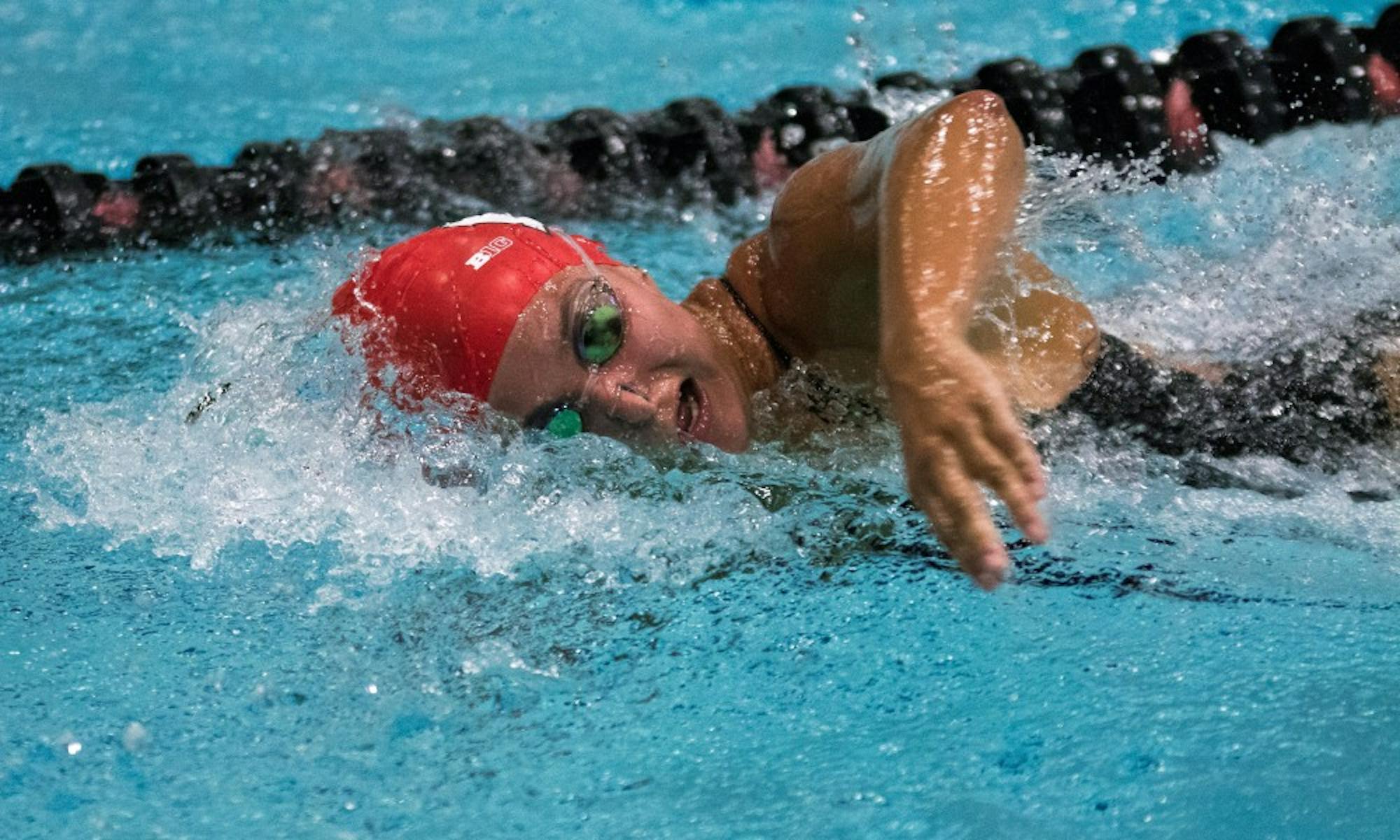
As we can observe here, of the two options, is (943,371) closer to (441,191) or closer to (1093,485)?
(1093,485)

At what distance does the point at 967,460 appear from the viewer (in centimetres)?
125

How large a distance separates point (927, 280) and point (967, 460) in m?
0.22

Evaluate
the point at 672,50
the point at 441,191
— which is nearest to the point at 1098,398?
the point at 441,191

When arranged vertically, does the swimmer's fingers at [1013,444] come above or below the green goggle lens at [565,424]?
above

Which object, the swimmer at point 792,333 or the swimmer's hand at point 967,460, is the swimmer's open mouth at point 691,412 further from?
the swimmer's hand at point 967,460

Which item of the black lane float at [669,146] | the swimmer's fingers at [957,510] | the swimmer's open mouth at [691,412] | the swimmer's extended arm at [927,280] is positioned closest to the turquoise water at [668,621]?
the swimmer's open mouth at [691,412]

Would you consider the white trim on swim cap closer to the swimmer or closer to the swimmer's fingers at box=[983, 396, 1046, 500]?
the swimmer

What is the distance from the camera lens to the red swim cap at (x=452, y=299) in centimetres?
183

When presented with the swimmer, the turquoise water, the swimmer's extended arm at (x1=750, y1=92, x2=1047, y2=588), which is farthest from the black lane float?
the swimmer's extended arm at (x1=750, y1=92, x2=1047, y2=588)

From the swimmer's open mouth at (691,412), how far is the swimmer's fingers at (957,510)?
2.05 feet

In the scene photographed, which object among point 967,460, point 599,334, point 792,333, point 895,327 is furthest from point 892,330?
point 792,333

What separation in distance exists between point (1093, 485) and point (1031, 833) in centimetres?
61

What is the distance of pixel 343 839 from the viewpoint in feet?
4.80

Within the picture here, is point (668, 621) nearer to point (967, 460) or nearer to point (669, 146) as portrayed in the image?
point (967, 460)
